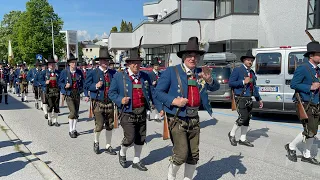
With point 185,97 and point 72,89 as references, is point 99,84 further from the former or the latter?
point 185,97

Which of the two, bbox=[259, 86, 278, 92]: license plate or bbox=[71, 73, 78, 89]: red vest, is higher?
bbox=[71, 73, 78, 89]: red vest

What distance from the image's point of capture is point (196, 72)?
421 cm

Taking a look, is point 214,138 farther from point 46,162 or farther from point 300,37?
point 300,37

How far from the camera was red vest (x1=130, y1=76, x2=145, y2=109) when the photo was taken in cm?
515

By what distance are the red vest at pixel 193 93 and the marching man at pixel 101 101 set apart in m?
2.71

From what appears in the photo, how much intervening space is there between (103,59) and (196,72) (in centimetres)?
278

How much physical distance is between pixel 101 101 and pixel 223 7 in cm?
1967

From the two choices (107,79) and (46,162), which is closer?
(46,162)

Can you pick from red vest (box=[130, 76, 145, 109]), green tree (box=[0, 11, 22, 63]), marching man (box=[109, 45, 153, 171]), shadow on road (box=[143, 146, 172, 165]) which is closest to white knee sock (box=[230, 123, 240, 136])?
shadow on road (box=[143, 146, 172, 165])

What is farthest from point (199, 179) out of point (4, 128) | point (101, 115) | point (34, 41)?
point (34, 41)

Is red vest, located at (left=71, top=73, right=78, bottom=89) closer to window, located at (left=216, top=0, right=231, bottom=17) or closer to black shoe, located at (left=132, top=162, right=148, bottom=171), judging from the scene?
black shoe, located at (left=132, top=162, right=148, bottom=171)

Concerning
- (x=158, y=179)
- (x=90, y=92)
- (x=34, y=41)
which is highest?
(x=34, y=41)

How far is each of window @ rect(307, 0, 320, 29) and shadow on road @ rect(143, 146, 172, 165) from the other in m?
14.8

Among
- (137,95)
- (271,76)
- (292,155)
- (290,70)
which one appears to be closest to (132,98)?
(137,95)
